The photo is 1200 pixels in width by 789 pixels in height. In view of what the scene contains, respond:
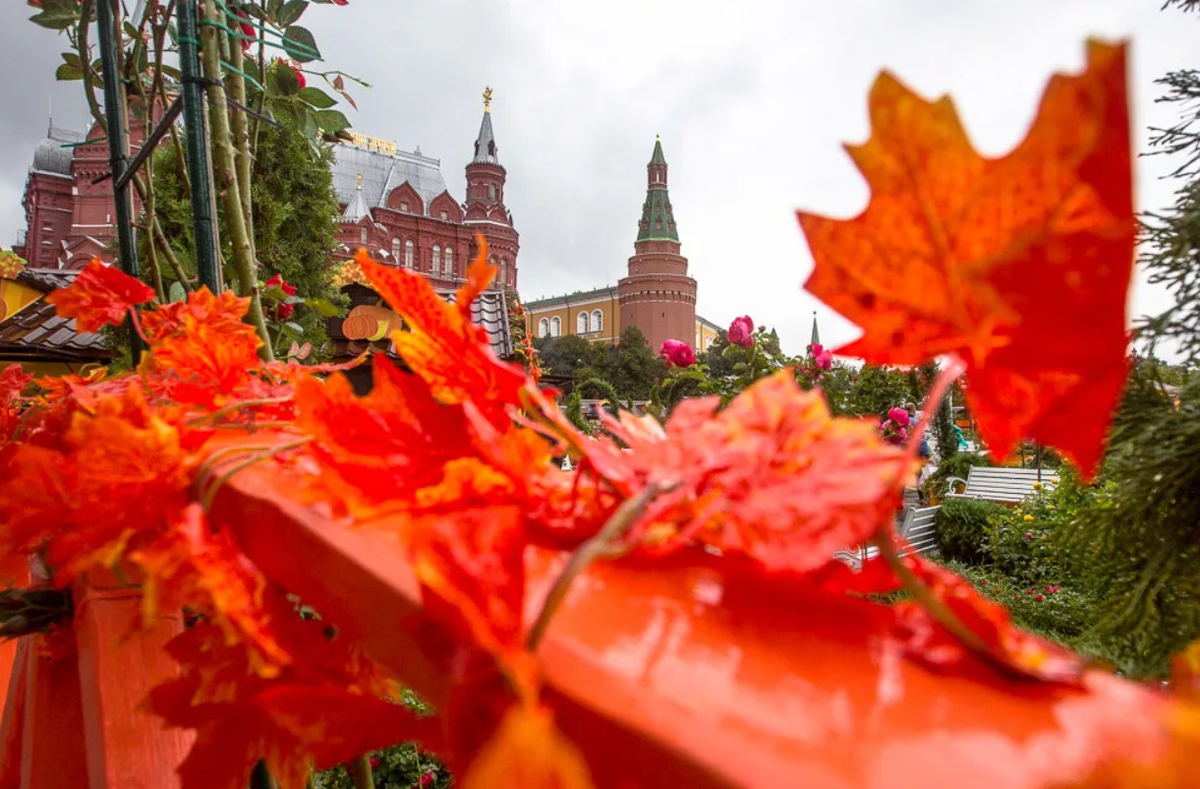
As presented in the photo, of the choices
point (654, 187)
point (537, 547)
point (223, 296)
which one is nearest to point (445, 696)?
→ point (537, 547)

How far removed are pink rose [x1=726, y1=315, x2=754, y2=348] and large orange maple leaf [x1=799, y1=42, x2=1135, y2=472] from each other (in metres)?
3.15

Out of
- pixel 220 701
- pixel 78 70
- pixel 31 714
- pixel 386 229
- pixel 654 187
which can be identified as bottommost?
pixel 31 714

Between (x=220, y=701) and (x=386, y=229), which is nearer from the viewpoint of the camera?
(x=220, y=701)

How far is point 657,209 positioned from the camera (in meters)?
33.0

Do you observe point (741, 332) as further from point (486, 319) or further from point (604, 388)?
point (486, 319)

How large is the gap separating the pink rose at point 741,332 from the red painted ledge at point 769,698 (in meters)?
3.18

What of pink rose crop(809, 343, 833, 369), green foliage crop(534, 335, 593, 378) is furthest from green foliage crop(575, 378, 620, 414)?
green foliage crop(534, 335, 593, 378)

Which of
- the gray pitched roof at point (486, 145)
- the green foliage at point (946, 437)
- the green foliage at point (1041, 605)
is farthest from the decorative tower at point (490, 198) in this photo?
the green foliage at point (1041, 605)

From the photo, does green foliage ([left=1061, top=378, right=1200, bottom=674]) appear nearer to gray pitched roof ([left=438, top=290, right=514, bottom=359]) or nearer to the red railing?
the red railing

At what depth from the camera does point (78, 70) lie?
4.25 feet

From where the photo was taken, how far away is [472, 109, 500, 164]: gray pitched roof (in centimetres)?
2950

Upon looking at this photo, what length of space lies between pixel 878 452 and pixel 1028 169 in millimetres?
75

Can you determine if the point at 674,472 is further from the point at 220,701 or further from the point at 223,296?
the point at 223,296

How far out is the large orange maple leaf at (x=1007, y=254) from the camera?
5.8 inches
